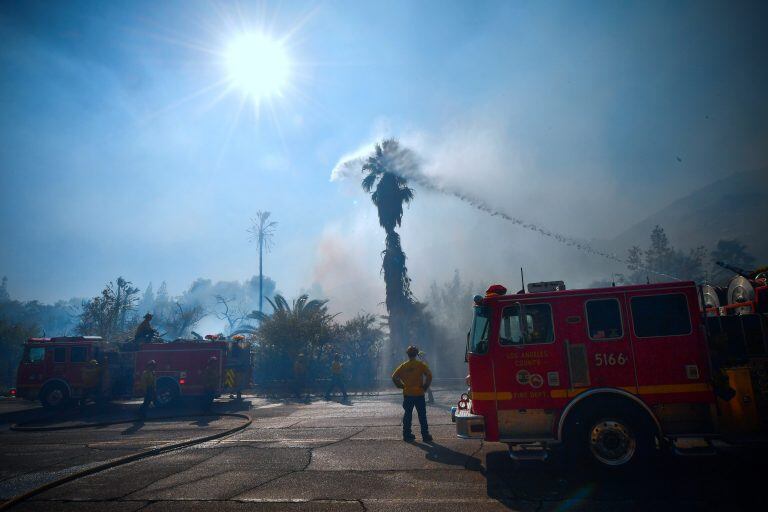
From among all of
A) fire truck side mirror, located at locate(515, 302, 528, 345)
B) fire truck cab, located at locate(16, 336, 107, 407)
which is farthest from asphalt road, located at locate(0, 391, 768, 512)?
fire truck cab, located at locate(16, 336, 107, 407)

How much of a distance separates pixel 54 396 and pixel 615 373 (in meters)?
20.4

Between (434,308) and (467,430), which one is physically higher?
(434,308)

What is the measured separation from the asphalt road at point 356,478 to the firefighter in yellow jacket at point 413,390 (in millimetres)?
304

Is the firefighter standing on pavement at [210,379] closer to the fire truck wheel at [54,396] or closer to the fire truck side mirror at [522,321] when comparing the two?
the fire truck wheel at [54,396]

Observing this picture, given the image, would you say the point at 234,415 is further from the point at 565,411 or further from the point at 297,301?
the point at 297,301

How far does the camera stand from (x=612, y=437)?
243 inches

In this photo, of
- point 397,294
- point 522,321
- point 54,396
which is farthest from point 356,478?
point 397,294

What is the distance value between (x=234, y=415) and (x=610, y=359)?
37.2 ft

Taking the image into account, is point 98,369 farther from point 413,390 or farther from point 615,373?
point 615,373

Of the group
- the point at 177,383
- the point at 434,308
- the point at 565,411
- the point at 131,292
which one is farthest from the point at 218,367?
the point at 434,308

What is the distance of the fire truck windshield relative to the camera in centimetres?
699

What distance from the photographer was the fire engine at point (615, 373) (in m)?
6.19

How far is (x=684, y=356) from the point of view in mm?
6379

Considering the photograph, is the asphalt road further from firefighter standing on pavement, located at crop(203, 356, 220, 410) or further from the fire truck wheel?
the fire truck wheel
